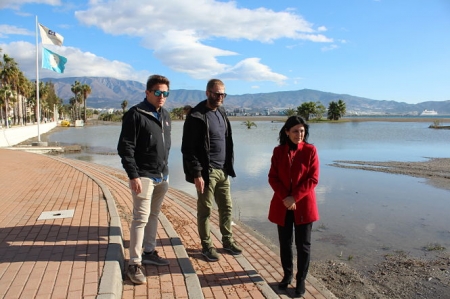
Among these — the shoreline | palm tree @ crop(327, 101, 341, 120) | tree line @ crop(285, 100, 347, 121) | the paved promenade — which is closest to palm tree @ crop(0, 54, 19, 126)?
the paved promenade

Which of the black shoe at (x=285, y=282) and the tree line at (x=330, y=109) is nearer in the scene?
the black shoe at (x=285, y=282)

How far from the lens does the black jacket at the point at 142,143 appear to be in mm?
3182

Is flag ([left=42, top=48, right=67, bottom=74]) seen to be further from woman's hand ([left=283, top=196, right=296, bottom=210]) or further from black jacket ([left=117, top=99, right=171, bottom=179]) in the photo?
woman's hand ([left=283, top=196, right=296, bottom=210])

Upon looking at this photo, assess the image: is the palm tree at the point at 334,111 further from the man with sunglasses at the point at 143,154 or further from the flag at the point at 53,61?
the man with sunglasses at the point at 143,154

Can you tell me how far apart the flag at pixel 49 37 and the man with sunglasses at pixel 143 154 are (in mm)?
19916

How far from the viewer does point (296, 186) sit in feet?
11.3

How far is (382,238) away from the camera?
604 cm

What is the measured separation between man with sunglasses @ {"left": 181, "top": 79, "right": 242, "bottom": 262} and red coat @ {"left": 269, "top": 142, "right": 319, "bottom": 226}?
0.76 meters

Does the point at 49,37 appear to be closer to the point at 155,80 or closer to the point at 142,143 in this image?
the point at 155,80

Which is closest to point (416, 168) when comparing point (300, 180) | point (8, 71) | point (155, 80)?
point (300, 180)

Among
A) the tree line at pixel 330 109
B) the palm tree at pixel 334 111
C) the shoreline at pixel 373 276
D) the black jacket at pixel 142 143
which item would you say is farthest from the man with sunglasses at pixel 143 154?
the palm tree at pixel 334 111

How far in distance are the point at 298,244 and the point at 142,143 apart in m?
1.88

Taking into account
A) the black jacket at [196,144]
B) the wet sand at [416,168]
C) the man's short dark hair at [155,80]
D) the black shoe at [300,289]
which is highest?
the man's short dark hair at [155,80]

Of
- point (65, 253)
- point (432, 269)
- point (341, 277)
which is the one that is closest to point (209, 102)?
point (65, 253)
